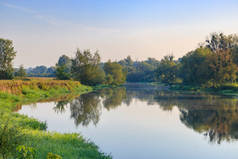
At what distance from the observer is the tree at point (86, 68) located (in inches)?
2985

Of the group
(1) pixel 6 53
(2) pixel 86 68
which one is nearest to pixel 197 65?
(2) pixel 86 68

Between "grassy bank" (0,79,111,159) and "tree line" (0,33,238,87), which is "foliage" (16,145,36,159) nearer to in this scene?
"grassy bank" (0,79,111,159)

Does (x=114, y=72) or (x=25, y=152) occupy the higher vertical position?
(x=114, y=72)

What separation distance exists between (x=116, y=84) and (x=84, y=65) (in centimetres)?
2673

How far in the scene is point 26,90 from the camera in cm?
3759

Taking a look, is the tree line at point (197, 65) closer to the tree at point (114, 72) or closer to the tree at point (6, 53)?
the tree at point (6, 53)

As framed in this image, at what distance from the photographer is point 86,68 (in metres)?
76.1

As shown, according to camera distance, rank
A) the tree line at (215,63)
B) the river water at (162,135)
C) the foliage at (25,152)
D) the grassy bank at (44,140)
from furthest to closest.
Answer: the tree line at (215,63) → the river water at (162,135) → the grassy bank at (44,140) → the foliage at (25,152)

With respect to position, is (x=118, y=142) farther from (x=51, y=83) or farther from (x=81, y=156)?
(x=51, y=83)

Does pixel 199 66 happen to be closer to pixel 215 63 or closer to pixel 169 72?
pixel 215 63

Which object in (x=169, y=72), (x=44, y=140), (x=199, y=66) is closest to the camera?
(x=44, y=140)

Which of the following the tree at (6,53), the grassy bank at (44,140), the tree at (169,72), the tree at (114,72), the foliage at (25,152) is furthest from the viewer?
the tree at (169,72)

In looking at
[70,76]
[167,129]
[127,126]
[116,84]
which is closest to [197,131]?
[167,129]

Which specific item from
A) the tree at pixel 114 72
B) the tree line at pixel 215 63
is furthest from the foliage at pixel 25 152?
the tree at pixel 114 72
